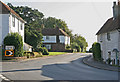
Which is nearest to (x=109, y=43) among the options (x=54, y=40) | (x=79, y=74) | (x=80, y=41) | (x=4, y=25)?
(x=79, y=74)

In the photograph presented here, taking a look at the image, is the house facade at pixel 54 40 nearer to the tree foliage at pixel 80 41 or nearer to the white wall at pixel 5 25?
the tree foliage at pixel 80 41

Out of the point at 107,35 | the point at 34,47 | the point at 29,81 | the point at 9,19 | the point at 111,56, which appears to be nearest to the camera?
the point at 29,81

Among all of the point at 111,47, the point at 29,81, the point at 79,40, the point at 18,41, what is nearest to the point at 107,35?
the point at 111,47

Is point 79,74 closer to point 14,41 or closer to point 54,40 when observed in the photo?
point 14,41

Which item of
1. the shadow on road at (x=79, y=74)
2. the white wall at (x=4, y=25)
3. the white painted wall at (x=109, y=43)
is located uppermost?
the white wall at (x=4, y=25)

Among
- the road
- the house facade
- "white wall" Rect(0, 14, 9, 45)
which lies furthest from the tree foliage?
the road

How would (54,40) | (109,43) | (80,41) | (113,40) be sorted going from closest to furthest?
(113,40) → (109,43) → (54,40) → (80,41)

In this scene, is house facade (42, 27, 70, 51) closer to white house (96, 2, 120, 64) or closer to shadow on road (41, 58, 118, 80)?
white house (96, 2, 120, 64)

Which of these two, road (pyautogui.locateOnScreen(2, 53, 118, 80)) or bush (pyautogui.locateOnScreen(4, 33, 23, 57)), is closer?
road (pyautogui.locateOnScreen(2, 53, 118, 80))

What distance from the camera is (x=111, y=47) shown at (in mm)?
28438

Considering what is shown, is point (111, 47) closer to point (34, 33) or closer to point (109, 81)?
point (109, 81)

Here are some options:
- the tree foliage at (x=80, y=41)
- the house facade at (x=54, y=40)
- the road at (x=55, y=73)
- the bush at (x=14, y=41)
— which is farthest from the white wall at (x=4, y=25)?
the tree foliage at (x=80, y=41)

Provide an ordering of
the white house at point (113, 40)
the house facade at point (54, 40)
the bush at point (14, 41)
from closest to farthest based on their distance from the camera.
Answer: the white house at point (113, 40)
the bush at point (14, 41)
the house facade at point (54, 40)

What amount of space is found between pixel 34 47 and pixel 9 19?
15.7 meters
